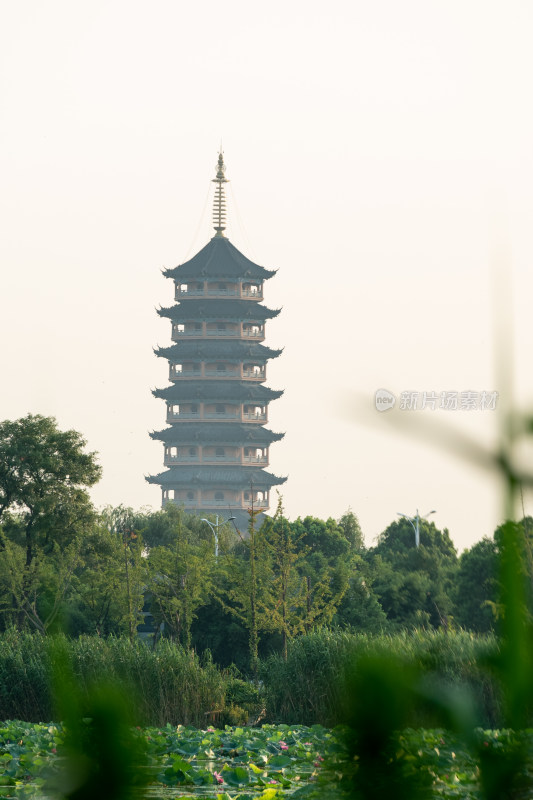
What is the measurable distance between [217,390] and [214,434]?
274cm

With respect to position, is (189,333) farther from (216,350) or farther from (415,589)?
(415,589)

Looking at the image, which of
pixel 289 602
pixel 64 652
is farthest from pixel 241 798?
pixel 289 602

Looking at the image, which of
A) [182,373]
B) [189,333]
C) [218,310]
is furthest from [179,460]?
[218,310]

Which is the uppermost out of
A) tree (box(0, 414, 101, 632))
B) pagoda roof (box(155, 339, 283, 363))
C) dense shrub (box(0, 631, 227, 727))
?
pagoda roof (box(155, 339, 283, 363))

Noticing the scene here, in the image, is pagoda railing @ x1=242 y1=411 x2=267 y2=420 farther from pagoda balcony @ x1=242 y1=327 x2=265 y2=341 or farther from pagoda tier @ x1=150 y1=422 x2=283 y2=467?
pagoda balcony @ x1=242 y1=327 x2=265 y2=341

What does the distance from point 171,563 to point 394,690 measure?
28378 mm

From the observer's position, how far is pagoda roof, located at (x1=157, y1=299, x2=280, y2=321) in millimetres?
74000

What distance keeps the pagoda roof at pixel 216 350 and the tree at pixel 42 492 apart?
44.2 m

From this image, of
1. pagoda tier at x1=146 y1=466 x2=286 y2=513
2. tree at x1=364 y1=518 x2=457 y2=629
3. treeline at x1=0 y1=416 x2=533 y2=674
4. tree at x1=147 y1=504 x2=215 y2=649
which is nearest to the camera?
treeline at x1=0 y1=416 x2=533 y2=674

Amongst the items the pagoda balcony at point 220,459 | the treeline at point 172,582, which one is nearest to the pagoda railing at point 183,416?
the pagoda balcony at point 220,459

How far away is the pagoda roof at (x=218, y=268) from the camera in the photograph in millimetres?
74688

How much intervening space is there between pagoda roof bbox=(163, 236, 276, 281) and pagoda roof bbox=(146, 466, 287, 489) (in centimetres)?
1211

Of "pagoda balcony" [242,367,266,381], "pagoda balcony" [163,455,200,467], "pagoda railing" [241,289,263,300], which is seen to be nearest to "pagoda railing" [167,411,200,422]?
"pagoda balcony" [163,455,200,467]

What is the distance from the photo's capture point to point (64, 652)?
0.81m
